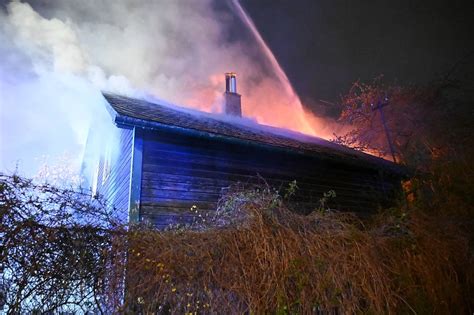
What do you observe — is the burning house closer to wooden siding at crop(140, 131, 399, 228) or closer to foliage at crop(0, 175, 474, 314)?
wooden siding at crop(140, 131, 399, 228)

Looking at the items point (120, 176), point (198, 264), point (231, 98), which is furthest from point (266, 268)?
point (231, 98)

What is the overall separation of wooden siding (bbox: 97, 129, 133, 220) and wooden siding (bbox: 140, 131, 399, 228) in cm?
56

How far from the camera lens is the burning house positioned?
256 inches

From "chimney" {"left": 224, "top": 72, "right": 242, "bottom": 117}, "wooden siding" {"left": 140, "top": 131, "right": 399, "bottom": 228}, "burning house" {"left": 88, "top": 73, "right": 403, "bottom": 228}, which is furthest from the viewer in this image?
"chimney" {"left": 224, "top": 72, "right": 242, "bottom": 117}

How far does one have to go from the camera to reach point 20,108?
16.2m

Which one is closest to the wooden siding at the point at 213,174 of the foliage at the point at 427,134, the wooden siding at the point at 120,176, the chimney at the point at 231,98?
the wooden siding at the point at 120,176

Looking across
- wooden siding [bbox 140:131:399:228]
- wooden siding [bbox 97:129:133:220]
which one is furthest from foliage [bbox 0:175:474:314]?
wooden siding [bbox 97:129:133:220]

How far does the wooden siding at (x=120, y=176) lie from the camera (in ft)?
22.9

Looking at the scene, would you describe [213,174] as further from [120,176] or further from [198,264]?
[198,264]

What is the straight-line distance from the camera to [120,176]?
7.70m

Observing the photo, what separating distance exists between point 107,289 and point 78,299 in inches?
13.3

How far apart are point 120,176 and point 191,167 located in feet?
6.01

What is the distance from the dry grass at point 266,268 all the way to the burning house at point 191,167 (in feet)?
9.30

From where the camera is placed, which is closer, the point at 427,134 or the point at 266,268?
the point at 266,268
